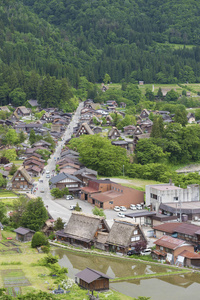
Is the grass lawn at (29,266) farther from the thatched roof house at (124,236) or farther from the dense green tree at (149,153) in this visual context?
the dense green tree at (149,153)

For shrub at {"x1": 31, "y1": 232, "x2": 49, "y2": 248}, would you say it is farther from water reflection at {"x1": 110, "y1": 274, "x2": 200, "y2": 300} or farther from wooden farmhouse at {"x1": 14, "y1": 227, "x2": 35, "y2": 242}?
water reflection at {"x1": 110, "y1": 274, "x2": 200, "y2": 300}

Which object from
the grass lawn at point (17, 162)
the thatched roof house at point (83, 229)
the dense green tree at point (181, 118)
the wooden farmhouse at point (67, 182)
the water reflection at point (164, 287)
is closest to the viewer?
the water reflection at point (164, 287)

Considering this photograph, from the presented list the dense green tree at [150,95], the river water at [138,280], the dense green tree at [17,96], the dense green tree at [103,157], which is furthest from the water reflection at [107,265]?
the dense green tree at [150,95]

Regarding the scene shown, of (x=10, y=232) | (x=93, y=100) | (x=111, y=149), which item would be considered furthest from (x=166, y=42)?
(x=10, y=232)

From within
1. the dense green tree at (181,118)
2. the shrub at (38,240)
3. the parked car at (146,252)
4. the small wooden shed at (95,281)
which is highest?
the small wooden shed at (95,281)

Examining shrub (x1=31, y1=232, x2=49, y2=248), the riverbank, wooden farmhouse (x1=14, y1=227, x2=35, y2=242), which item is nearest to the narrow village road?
wooden farmhouse (x1=14, y1=227, x2=35, y2=242)

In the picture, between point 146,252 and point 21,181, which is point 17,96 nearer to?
point 21,181

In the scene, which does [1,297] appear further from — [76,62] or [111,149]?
[76,62]
